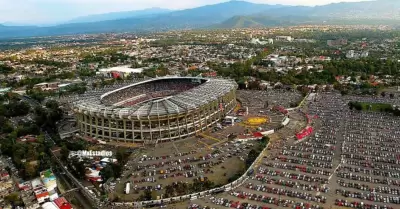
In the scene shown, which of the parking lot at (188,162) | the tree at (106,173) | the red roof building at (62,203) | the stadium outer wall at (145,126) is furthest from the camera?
the stadium outer wall at (145,126)

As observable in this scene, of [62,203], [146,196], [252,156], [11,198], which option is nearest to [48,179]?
[11,198]

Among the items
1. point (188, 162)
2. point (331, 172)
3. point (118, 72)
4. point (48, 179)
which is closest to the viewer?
point (48, 179)

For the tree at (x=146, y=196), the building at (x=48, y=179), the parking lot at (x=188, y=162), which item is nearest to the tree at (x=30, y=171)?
the building at (x=48, y=179)

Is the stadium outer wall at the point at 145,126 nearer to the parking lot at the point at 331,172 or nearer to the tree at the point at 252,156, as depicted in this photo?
the tree at the point at 252,156

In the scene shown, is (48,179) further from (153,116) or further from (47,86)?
(47,86)

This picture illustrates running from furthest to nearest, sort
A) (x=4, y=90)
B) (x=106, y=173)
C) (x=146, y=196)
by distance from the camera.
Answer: (x=4, y=90) < (x=106, y=173) < (x=146, y=196)

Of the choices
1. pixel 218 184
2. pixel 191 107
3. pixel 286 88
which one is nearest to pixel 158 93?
pixel 191 107

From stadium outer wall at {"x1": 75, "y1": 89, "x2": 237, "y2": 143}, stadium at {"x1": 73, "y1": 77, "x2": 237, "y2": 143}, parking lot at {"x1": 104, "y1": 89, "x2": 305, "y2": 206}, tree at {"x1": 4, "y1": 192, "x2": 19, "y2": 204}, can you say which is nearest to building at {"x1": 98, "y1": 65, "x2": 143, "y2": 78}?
stadium at {"x1": 73, "y1": 77, "x2": 237, "y2": 143}

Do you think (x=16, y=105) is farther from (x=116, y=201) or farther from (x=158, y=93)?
(x=116, y=201)

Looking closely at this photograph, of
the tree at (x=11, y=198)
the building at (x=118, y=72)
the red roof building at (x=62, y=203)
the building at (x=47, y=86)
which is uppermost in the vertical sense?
the building at (x=118, y=72)
